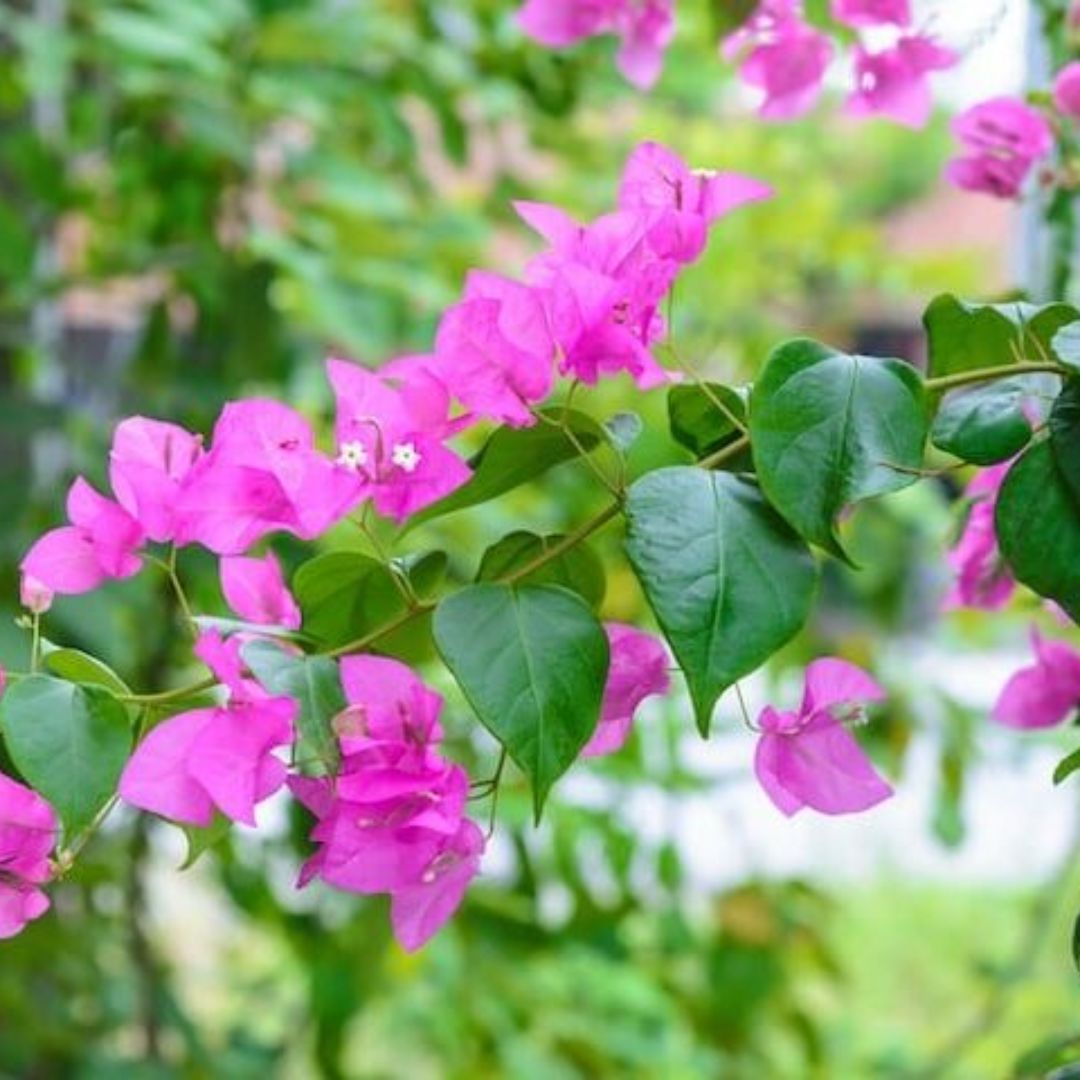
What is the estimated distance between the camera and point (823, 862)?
2141 mm

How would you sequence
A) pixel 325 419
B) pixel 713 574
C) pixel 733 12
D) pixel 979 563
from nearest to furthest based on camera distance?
pixel 713 574 → pixel 979 563 → pixel 733 12 → pixel 325 419

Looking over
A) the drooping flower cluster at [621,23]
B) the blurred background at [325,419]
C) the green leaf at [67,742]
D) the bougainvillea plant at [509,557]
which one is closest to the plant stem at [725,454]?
the bougainvillea plant at [509,557]

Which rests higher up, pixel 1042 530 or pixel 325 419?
pixel 1042 530

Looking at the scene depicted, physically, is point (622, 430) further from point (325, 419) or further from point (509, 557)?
point (325, 419)

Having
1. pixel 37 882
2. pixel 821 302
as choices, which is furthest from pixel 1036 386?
pixel 821 302

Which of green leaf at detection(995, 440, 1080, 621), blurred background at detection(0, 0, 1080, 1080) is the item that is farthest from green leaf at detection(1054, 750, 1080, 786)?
blurred background at detection(0, 0, 1080, 1080)

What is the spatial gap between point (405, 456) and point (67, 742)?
0.07 meters

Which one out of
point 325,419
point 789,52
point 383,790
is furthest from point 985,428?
point 325,419

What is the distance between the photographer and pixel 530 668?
1.00ft

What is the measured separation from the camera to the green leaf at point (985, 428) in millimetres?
328

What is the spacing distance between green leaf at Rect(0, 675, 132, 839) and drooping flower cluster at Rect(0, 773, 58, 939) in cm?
2

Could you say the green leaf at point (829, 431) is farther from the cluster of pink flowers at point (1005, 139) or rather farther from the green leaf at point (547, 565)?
the cluster of pink flowers at point (1005, 139)

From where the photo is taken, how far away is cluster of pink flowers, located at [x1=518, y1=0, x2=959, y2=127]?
0.51m

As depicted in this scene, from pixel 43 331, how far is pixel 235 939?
2.84 ft
